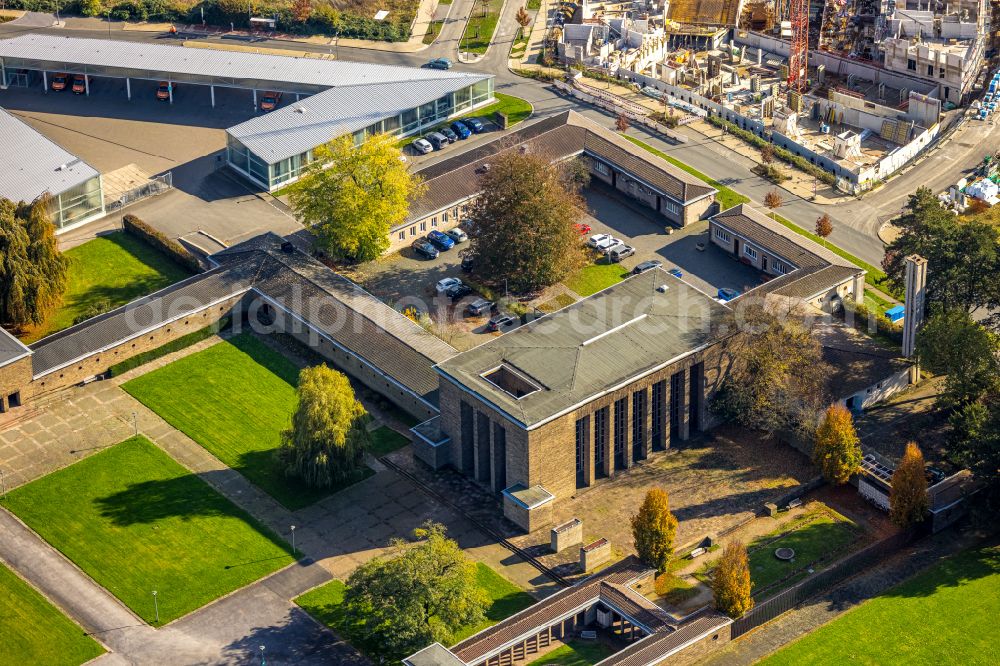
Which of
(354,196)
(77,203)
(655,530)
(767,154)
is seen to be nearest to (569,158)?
(767,154)

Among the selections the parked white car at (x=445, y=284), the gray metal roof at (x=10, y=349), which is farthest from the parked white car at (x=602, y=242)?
the gray metal roof at (x=10, y=349)

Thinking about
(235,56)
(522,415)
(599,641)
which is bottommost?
(599,641)

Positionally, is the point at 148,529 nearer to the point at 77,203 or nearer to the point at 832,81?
the point at 77,203

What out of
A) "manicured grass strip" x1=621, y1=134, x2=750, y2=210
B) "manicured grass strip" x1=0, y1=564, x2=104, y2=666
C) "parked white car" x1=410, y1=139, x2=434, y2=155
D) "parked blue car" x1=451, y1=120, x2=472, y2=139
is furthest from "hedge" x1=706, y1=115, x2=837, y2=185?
"manicured grass strip" x1=0, y1=564, x2=104, y2=666

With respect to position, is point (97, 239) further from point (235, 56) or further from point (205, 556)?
point (205, 556)

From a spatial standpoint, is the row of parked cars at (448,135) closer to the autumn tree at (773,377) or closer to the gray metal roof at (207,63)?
the gray metal roof at (207,63)


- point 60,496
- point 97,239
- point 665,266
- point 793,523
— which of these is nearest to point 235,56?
point 97,239
